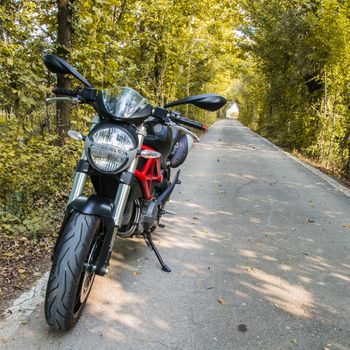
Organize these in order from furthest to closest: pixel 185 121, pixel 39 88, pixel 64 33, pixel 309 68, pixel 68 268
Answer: pixel 309 68 → pixel 64 33 → pixel 39 88 → pixel 185 121 → pixel 68 268

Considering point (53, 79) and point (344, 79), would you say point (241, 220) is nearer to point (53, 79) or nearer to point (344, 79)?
point (53, 79)

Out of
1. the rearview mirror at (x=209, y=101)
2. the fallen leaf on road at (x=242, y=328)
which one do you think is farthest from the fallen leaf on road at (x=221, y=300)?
the rearview mirror at (x=209, y=101)

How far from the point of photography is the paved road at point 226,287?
8.71ft

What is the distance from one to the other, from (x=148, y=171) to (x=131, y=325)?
131cm

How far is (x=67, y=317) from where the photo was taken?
8.00 feet

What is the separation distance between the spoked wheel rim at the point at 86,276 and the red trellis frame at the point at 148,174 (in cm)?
68

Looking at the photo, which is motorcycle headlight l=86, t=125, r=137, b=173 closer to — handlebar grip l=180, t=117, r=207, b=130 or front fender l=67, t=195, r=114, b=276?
front fender l=67, t=195, r=114, b=276

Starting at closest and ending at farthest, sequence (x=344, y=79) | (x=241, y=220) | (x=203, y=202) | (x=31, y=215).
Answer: (x=31, y=215), (x=241, y=220), (x=203, y=202), (x=344, y=79)

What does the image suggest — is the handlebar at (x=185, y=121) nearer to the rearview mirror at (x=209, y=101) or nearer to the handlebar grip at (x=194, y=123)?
the handlebar grip at (x=194, y=123)

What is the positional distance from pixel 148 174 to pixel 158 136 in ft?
1.18

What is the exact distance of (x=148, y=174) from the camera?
340cm

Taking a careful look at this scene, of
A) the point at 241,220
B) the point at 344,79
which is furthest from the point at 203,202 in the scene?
the point at 344,79

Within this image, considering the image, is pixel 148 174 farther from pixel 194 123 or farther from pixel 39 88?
pixel 39 88

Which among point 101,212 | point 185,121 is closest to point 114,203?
point 101,212
